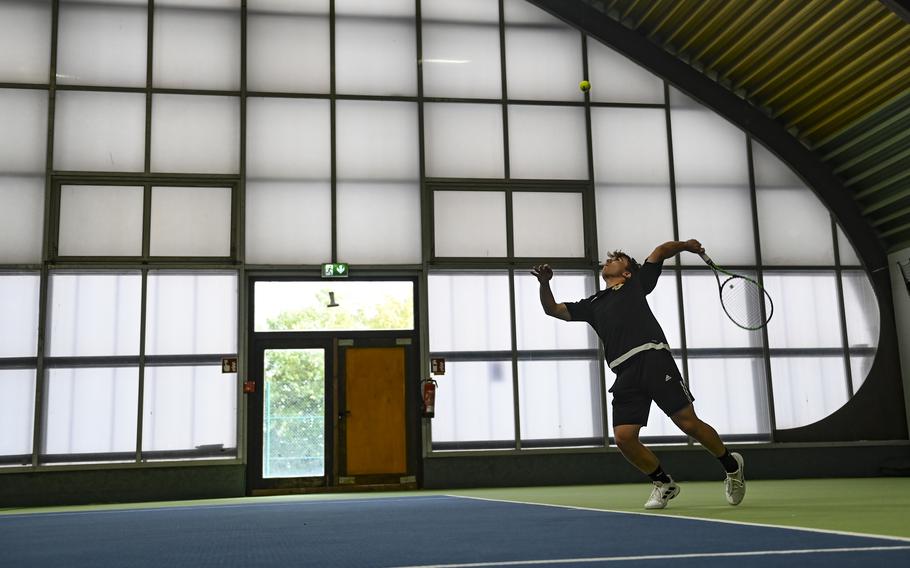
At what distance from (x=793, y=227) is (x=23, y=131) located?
374 inches

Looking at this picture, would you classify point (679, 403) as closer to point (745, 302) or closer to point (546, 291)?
point (546, 291)

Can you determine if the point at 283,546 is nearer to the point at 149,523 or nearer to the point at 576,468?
the point at 149,523

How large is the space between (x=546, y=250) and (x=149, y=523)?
7023 millimetres

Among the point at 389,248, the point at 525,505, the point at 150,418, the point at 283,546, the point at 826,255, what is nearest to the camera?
the point at 283,546

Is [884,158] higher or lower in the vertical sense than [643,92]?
lower

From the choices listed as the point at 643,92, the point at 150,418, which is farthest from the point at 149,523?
the point at 643,92

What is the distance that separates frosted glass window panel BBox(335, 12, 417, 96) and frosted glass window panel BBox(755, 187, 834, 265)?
15.7ft

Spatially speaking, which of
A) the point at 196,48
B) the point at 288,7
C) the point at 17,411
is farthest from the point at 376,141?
the point at 17,411

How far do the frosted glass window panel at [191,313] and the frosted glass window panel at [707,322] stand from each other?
18.1ft

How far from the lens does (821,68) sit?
1109 cm

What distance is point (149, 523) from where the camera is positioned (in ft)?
18.0

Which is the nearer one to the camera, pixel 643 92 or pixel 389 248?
pixel 389 248

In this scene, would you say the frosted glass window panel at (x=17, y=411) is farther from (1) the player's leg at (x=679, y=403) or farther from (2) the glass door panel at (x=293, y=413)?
(1) the player's leg at (x=679, y=403)

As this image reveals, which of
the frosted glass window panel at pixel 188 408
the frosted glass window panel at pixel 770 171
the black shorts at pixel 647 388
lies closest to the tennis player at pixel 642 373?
the black shorts at pixel 647 388
